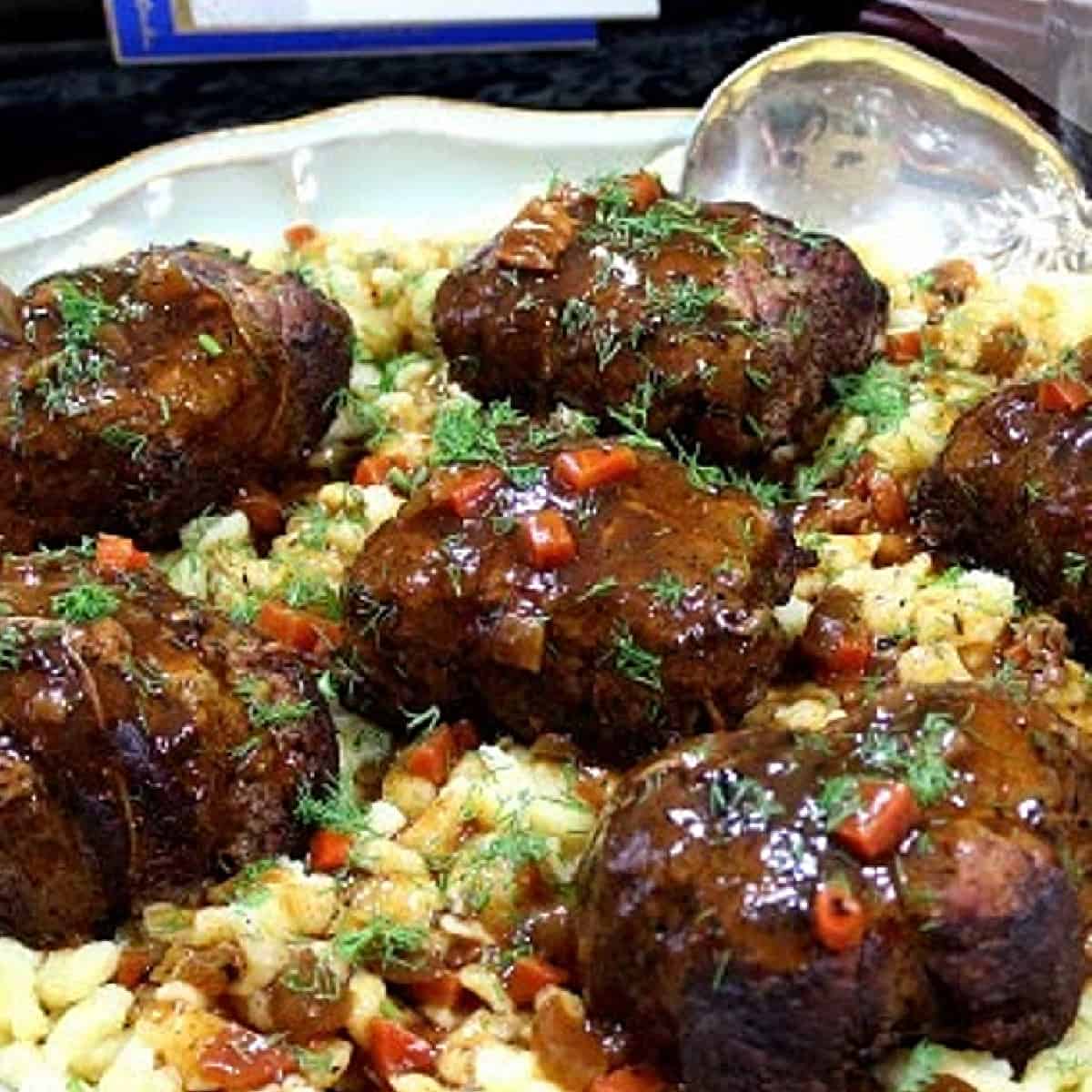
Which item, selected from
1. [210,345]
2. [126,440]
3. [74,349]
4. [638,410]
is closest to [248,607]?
[126,440]

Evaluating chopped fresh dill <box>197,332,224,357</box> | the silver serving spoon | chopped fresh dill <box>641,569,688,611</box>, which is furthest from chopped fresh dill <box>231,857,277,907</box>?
the silver serving spoon

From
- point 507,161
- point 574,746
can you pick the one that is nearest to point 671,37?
point 507,161

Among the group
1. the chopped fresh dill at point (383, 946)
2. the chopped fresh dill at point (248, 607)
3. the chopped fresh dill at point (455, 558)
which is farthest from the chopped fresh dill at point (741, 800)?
the chopped fresh dill at point (248, 607)

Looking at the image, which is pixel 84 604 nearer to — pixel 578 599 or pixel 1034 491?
pixel 578 599

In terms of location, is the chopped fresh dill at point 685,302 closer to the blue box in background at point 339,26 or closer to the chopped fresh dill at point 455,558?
the chopped fresh dill at point 455,558

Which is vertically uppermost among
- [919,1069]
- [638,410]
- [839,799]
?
[638,410]

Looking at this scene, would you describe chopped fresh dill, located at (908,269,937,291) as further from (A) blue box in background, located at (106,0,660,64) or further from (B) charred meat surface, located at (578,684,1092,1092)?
(A) blue box in background, located at (106,0,660,64)
